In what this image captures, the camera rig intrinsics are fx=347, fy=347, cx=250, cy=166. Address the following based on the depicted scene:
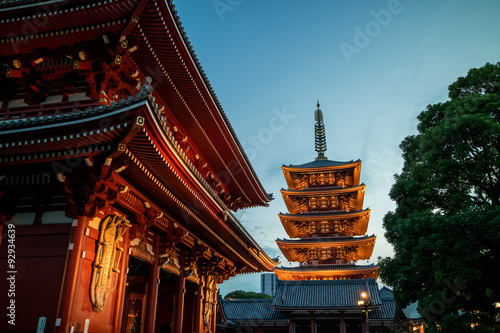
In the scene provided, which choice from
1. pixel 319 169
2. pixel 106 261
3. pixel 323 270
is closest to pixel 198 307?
pixel 106 261

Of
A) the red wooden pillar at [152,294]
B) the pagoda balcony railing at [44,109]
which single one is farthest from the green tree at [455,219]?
the pagoda balcony railing at [44,109]

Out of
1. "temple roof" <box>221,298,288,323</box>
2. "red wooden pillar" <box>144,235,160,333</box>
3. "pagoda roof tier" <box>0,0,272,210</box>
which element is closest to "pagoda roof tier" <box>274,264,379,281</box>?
"temple roof" <box>221,298,288,323</box>

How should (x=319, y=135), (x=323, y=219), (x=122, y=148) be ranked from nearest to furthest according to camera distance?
(x=122, y=148), (x=323, y=219), (x=319, y=135)

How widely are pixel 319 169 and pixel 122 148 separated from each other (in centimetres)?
3303

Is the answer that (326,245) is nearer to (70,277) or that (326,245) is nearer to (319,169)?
(319,169)

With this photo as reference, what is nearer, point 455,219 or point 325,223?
point 455,219

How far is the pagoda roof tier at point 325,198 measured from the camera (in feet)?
122

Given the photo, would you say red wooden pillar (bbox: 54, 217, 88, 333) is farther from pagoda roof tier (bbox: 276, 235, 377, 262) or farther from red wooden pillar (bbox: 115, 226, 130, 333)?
pagoda roof tier (bbox: 276, 235, 377, 262)

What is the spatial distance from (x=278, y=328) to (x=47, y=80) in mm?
26978

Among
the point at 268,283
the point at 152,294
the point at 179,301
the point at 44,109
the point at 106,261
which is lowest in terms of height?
the point at 179,301

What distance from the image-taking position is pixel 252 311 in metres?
31.5

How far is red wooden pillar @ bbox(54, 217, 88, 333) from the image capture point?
6.91 metres

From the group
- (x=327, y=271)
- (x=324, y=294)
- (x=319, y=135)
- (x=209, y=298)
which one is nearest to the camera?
(x=209, y=298)

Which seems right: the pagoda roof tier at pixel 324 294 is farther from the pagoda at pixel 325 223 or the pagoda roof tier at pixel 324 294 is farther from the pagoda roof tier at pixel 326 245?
the pagoda roof tier at pixel 326 245
